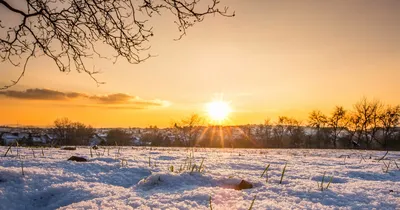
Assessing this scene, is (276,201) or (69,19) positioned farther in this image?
(69,19)

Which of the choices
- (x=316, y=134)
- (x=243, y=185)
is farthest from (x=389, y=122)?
(x=243, y=185)

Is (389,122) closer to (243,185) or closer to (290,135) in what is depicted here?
(290,135)

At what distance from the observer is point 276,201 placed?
208 centimetres

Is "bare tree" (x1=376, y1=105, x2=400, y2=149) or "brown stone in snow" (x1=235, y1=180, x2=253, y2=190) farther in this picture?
"bare tree" (x1=376, y1=105, x2=400, y2=149)

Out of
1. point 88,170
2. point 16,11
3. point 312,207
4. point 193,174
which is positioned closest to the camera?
point 312,207

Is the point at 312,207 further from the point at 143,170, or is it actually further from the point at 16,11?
the point at 16,11

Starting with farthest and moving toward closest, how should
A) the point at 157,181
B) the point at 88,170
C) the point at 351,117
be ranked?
the point at 351,117
the point at 88,170
the point at 157,181

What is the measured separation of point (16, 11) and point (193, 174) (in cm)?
311

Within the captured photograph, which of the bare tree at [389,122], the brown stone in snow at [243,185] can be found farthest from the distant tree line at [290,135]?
the brown stone in snow at [243,185]

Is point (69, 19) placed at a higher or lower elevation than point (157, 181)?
higher

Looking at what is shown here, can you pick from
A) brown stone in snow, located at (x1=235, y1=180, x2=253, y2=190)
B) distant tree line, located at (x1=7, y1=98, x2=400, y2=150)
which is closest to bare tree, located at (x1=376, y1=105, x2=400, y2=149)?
distant tree line, located at (x1=7, y1=98, x2=400, y2=150)

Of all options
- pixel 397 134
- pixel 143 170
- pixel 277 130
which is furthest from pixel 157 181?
pixel 277 130

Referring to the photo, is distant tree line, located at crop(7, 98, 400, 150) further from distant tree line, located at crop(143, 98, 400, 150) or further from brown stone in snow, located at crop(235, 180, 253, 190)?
brown stone in snow, located at crop(235, 180, 253, 190)

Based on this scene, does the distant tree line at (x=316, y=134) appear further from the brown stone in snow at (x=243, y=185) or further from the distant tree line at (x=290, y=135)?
the brown stone in snow at (x=243, y=185)
